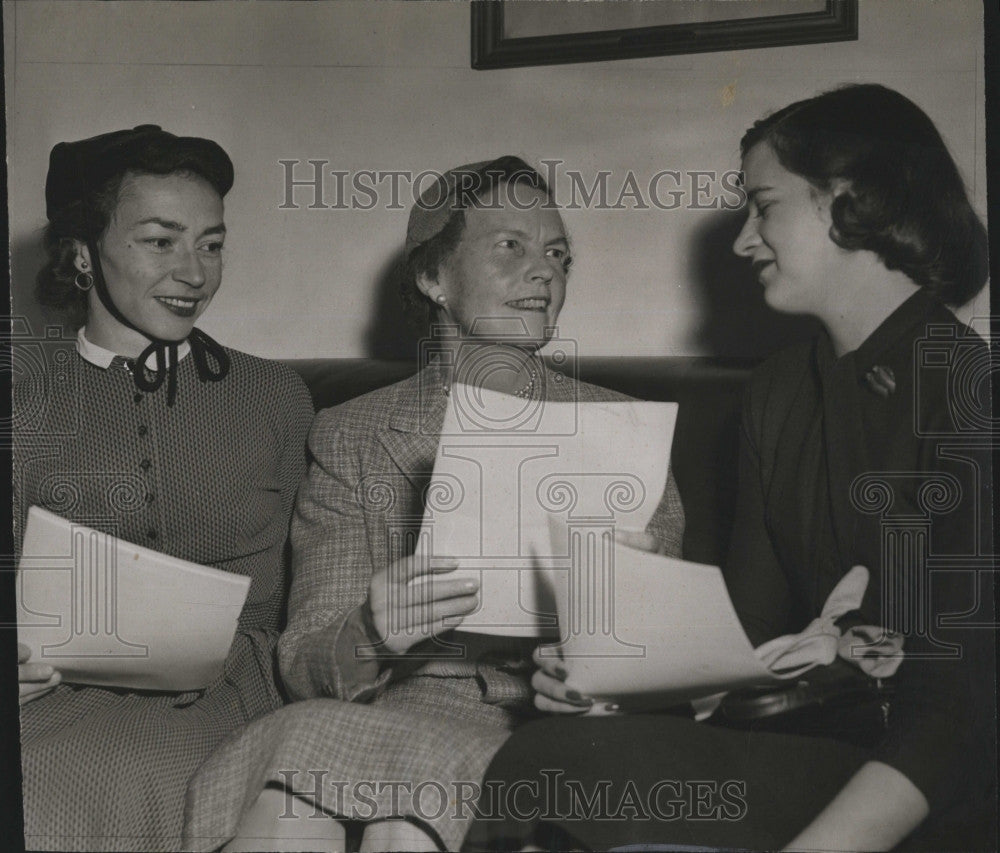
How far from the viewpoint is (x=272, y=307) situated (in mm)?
1588

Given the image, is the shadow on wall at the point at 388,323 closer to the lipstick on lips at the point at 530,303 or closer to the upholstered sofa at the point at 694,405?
the upholstered sofa at the point at 694,405

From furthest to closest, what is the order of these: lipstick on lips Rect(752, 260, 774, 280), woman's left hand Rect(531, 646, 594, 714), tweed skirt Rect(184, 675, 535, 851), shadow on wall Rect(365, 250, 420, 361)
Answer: shadow on wall Rect(365, 250, 420, 361), lipstick on lips Rect(752, 260, 774, 280), woman's left hand Rect(531, 646, 594, 714), tweed skirt Rect(184, 675, 535, 851)

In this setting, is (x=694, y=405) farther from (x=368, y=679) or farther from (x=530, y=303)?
(x=368, y=679)

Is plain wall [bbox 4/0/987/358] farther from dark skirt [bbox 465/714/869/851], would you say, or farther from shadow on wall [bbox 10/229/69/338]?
dark skirt [bbox 465/714/869/851]

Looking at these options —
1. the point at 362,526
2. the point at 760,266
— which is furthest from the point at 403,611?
the point at 760,266

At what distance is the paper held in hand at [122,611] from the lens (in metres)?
1.42

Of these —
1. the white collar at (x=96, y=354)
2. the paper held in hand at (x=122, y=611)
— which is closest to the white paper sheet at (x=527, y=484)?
the paper held in hand at (x=122, y=611)

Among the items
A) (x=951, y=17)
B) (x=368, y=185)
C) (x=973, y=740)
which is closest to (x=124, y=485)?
(x=368, y=185)

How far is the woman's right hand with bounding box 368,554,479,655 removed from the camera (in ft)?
4.35

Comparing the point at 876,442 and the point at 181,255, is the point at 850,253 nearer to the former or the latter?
the point at 876,442

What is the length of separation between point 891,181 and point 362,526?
78 cm

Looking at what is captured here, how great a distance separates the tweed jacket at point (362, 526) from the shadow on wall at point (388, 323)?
9cm

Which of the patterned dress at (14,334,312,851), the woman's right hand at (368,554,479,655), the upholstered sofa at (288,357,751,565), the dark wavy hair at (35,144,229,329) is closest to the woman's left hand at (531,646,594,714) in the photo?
the woman's right hand at (368,554,479,655)

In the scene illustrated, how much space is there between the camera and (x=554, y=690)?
1351mm
